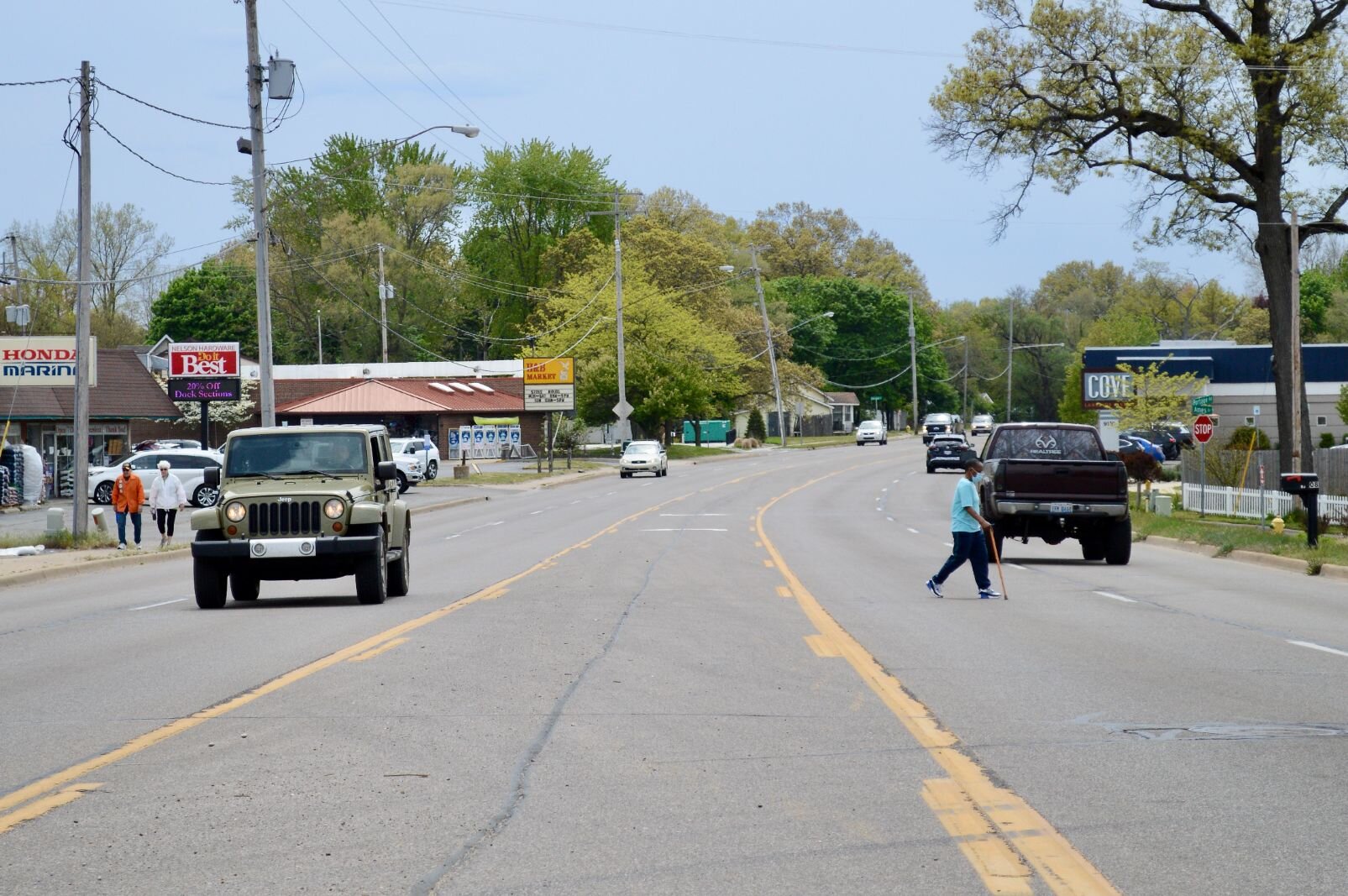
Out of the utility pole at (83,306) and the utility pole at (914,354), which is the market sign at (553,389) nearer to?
the utility pole at (83,306)

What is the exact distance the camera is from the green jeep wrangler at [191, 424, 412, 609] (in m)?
16.8

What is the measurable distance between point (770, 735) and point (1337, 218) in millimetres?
34770

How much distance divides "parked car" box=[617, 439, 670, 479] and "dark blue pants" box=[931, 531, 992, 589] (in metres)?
50.6

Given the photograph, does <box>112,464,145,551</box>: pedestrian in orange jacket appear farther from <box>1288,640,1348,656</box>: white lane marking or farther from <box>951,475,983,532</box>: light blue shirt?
<box>1288,640,1348,656</box>: white lane marking

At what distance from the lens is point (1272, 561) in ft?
83.1

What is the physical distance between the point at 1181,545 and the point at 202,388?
1546 inches

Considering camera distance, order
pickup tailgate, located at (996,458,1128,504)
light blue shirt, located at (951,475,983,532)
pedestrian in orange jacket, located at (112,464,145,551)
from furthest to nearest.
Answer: pedestrian in orange jacket, located at (112,464,145,551) → pickup tailgate, located at (996,458,1128,504) → light blue shirt, located at (951,475,983,532)

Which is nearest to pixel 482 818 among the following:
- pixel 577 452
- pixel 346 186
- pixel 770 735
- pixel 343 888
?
pixel 343 888

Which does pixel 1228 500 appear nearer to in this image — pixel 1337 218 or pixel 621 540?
pixel 1337 218

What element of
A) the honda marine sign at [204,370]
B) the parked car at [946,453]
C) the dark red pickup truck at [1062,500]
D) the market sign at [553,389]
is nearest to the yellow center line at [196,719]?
the dark red pickup truck at [1062,500]

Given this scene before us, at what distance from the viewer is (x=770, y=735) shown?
29.1 feet

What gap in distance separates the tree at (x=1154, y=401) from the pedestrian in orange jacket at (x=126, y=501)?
1440 inches

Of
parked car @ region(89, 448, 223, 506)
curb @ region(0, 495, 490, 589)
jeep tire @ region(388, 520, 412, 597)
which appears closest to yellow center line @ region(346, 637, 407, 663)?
jeep tire @ region(388, 520, 412, 597)

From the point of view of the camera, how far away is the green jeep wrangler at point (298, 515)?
1680 cm
